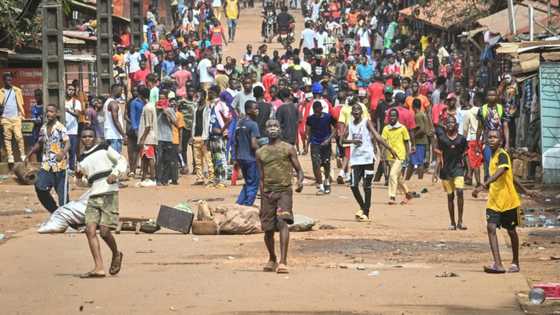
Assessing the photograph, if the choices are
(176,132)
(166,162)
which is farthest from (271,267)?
(176,132)

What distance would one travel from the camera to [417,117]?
24.2 m

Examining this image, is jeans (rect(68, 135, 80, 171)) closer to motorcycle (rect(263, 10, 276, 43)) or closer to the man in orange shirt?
the man in orange shirt

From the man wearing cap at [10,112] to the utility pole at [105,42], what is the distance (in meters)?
4.04

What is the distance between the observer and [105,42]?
2928 centimetres

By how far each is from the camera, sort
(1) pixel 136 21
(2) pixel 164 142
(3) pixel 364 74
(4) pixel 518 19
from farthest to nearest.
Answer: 1. (3) pixel 364 74
2. (1) pixel 136 21
3. (4) pixel 518 19
4. (2) pixel 164 142

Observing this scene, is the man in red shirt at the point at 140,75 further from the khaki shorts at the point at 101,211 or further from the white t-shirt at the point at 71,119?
the khaki shorts at the point at 101,211

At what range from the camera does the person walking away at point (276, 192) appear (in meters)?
13.5

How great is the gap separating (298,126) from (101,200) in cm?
1382

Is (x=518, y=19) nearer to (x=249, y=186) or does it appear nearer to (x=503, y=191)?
(x=249, y=186)

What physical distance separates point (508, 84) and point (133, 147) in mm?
6615

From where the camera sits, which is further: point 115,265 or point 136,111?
point 136,111

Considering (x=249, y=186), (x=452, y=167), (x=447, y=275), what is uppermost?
(x=452, y=167)

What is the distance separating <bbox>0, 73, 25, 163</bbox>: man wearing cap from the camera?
2441 cm

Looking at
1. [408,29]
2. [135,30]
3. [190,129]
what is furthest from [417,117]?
[408,29]
